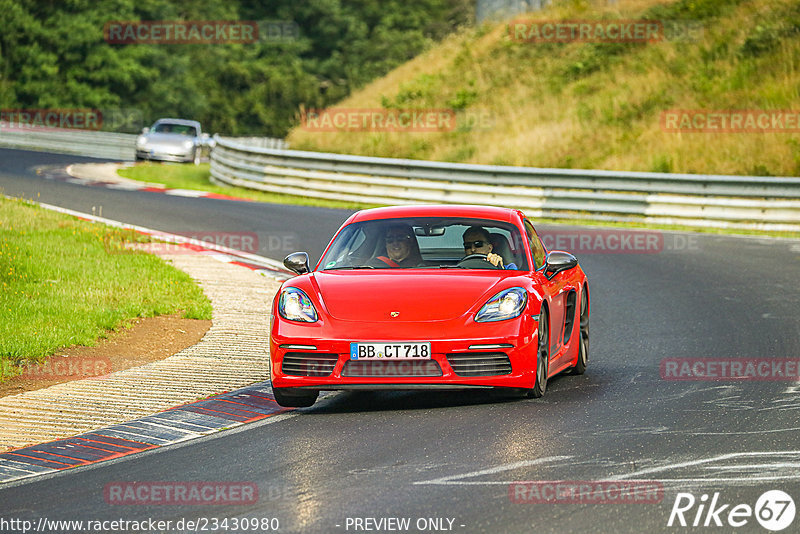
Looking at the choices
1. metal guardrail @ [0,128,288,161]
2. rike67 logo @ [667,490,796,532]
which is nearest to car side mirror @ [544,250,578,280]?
rike67 logo @ [667,490,796,532]

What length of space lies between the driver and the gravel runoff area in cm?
190

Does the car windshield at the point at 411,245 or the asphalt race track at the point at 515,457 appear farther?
the car windshield at the point at 411,245

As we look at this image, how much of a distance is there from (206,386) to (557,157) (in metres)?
22.0

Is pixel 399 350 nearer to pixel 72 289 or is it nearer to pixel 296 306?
pixel 296 306

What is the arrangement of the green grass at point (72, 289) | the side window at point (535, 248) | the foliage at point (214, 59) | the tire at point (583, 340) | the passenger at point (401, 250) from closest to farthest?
the passenger at point (401, 250), the side window at point (535, 248), the tire at point (583, 340), the green grass at point (72, 289), the foliage at point (214, 59)

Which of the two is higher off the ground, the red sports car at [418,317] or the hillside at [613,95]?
the hillside at [613,95]

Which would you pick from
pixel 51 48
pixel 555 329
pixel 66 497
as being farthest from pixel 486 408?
pixel 51 48

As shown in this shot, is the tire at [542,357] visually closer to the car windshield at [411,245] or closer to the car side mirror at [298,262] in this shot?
the car windshield at [411,245]

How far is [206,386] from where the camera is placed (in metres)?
9.32

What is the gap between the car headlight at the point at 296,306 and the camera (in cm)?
851

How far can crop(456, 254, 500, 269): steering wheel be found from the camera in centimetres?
925

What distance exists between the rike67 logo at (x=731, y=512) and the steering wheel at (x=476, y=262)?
11.5 ft

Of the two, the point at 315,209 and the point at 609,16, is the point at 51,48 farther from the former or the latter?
the point at 315,209

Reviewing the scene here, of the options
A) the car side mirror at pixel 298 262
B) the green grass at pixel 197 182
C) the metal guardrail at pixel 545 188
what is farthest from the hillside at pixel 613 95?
the car side mirror at pixel 298 262
